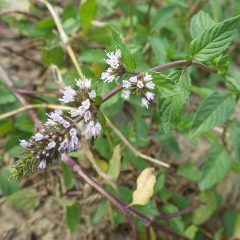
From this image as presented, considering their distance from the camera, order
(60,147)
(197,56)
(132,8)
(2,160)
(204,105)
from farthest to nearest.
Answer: (132,8), (2,160), (204,105), (197,56), (60,147)

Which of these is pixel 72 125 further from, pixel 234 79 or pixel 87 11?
pixel 87 11

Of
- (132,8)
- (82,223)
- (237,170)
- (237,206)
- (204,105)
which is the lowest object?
(237,206)

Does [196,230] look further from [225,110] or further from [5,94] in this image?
[5,94]

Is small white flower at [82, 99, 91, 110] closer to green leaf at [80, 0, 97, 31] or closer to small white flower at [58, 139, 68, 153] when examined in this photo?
small white flower at [58, 139, 68, 153]

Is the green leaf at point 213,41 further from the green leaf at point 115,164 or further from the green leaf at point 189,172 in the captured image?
the green leaf at point 189,172

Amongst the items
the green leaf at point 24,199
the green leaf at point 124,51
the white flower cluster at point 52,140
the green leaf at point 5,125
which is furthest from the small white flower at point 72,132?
the green leaf at point 5,125

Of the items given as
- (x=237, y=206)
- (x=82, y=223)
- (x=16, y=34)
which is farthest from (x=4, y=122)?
(x=237, y=206)

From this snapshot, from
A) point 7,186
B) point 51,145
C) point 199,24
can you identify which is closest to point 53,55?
point 7,186
